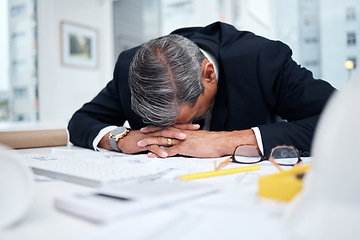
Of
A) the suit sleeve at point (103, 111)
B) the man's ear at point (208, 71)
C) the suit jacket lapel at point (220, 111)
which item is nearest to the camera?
the man's ear at point (208, 71)

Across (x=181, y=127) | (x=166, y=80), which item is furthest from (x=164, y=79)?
(x=181, y=127)

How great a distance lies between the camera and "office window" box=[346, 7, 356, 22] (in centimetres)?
306

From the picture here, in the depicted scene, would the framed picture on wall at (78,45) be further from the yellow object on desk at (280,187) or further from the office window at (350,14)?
the yellow object on desk at (280,187)

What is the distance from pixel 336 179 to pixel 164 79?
28.9 inches

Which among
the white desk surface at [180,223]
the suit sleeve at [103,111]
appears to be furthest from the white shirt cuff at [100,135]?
the white desk surface at [180,223]

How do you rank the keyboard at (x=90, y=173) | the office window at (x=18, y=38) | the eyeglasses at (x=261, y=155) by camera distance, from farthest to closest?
the office window at (x=18, y=38) < the eyeglasses at (x=261, y=155) < the keyboard at (x=90, y=173)

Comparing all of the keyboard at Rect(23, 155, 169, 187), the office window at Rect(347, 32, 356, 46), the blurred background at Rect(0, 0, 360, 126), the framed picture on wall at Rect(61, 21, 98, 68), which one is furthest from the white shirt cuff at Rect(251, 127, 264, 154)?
the framed picture on wall at Rect(61, 21, 98, 68)

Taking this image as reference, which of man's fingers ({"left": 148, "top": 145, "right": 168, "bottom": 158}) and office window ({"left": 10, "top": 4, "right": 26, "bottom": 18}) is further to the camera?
office window ({"left": 10, "top": 4, "right": 26, "bottom": 18})

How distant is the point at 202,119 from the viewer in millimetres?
1452

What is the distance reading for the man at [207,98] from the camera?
1.04 meters

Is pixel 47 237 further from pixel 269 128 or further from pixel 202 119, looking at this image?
pixel 202 119

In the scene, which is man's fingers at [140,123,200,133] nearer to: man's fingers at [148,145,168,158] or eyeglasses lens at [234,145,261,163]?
man's fingers at [148,145,168,158]

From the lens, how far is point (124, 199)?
456mm

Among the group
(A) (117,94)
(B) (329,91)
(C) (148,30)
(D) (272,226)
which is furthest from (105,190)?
(C) (148,30)
